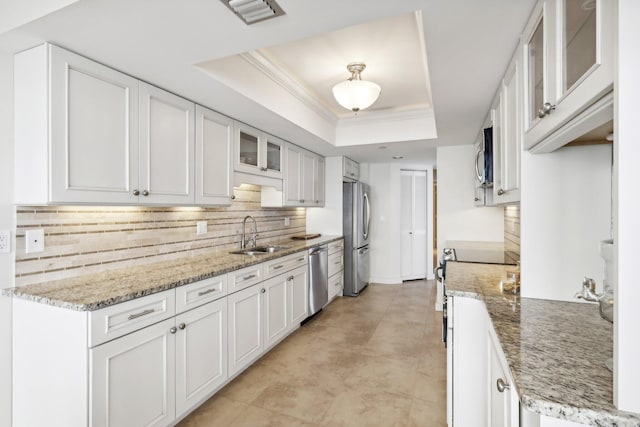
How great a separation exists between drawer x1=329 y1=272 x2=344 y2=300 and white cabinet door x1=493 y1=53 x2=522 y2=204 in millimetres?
2702

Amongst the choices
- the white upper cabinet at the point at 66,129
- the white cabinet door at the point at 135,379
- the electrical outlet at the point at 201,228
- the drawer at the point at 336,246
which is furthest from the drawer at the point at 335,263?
the white upper cabinet at the point at 66,129

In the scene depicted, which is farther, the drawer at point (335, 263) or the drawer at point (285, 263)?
the drawer at point (335, 263)

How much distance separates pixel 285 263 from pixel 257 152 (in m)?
1.13

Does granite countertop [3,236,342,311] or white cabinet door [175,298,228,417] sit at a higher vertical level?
granite countertop [3,236,342,311]

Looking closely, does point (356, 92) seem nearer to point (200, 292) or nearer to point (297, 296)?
point (200, 292)

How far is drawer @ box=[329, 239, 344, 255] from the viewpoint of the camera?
4422 mm

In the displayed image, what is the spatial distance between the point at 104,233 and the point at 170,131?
79 cm

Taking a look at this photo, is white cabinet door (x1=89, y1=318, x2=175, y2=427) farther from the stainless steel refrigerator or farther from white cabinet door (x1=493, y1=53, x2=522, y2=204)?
the stainless steel refrigerator

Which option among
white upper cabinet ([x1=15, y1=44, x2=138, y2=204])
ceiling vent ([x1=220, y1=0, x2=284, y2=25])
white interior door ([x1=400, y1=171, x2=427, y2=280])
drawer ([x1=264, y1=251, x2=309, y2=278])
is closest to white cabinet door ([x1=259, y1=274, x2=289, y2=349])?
drawer ([x1=264, y1=251, x2=309, y2=278])

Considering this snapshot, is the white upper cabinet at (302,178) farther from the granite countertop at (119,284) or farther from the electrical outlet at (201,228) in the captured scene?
the granite countertop at (119,284)

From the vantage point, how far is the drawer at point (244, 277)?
2.39 meters

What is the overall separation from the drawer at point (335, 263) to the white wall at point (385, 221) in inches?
45.6

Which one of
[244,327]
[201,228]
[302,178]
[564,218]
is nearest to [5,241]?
[201,228]
